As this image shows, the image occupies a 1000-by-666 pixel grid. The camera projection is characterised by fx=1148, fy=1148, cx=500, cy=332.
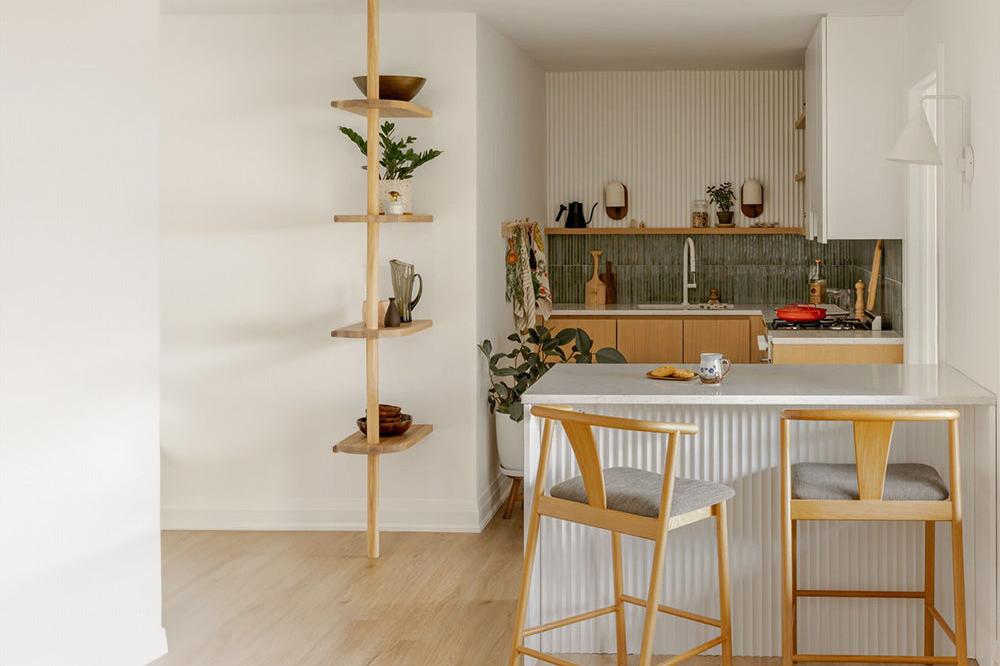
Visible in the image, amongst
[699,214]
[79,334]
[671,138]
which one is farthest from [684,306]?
[79,334]

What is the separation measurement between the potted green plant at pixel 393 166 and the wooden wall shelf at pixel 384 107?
0.33ft

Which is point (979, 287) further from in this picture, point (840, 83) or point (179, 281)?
point (179, 281)

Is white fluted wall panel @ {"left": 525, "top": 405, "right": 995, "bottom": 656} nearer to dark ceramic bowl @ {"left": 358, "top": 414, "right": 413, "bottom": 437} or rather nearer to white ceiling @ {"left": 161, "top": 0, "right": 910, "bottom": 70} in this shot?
dark ceramic bowl @ {"left": 358, "top": 414, "right": 413, "bottom": 437}

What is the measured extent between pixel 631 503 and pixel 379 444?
2096 mm

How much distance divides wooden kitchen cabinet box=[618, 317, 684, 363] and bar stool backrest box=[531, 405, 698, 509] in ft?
13.0

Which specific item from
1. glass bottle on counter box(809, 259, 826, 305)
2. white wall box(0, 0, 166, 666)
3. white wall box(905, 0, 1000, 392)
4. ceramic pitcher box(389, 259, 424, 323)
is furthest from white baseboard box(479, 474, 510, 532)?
glass bottle on counter box(809, 259, 826, 305)

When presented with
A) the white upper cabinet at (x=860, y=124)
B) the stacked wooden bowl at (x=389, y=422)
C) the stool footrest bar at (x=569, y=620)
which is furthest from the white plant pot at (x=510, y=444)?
the stool footrest bar at (x=569, y=620)

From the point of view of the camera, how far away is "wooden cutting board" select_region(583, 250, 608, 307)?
25.2 ft

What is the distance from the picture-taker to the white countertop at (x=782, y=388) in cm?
341

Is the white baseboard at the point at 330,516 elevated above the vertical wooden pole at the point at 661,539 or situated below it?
below

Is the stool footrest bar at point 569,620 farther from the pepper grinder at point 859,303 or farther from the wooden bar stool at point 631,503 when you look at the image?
the pepper grinder at point 859,303

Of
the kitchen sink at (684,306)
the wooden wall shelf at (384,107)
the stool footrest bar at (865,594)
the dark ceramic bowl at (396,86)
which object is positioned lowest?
the stool footrest bar at (865,594)

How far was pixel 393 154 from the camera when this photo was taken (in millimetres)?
5191

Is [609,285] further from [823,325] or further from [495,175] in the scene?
[823,325]
